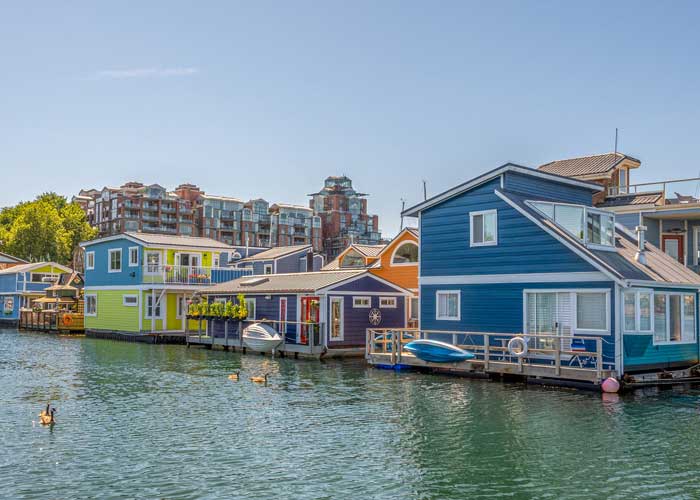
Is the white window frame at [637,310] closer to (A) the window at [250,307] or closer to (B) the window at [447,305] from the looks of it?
(B) the window at [447,305]

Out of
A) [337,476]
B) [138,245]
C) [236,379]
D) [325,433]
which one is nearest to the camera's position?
[337,476]

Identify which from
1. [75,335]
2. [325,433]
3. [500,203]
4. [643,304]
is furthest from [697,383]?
[75,335]

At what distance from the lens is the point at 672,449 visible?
16750 millimetres

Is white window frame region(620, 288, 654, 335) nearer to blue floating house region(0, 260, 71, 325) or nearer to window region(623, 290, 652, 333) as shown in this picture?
window region(623, 290, 652, 333)

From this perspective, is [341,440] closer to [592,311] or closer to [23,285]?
[592,311]

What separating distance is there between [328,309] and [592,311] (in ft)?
48.6

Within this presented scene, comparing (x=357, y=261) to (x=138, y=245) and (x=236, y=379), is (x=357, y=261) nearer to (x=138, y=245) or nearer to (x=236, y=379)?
(x=138, y=245)

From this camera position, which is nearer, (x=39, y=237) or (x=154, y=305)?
(x=154, y=305)

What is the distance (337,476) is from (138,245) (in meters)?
39.8

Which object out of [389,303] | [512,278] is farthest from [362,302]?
[512,278]

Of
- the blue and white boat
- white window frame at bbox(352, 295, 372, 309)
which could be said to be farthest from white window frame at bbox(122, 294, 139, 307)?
the blue and white boat

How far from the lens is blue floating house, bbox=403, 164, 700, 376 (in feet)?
83.4

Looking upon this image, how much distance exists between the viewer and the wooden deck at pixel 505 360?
81.0 feet

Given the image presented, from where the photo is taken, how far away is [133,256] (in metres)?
51.8
